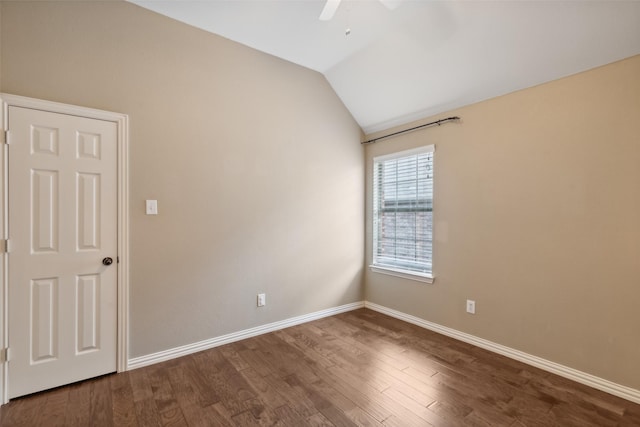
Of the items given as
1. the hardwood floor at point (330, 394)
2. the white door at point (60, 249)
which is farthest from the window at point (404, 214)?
the white door at point (60, 249)

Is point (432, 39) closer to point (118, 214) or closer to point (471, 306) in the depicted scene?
point (471, 306)

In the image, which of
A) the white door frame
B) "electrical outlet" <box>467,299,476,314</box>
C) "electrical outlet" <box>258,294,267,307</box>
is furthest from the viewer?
"electrical outlet" <box>258,294,267,307</box>

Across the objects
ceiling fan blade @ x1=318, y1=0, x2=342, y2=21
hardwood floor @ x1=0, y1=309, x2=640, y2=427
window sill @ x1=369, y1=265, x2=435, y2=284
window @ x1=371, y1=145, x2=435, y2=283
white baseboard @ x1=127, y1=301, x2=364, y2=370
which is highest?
ceiling fan blade @ x1=318, y1=0, x2=342, y2=21

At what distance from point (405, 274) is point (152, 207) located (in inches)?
108

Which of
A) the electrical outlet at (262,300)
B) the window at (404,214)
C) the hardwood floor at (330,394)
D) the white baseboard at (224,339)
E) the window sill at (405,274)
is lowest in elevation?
the hardwood floor at (330,394)

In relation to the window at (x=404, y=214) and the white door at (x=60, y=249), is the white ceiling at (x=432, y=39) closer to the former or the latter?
the window at (x=404, y=214)

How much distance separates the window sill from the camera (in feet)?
10.8

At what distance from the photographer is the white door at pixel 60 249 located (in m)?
2.01

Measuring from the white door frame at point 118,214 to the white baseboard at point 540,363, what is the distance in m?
2.86

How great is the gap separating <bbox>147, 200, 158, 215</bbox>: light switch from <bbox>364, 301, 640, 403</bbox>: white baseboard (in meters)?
2.90

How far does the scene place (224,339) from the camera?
2891mm

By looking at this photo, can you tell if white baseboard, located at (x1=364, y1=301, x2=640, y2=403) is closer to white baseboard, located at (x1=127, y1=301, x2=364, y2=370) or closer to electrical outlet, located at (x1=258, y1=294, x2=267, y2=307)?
white baseboard, located at (x1=127, y1=301, x2=364, y2=370)

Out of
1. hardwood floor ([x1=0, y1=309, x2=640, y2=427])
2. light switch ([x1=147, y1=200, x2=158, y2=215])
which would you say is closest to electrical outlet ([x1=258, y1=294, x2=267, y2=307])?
hardwood floor ([x1=0, y1=309, x2=640, y2=427])

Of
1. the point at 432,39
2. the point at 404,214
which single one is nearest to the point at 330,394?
the point at 404,214
